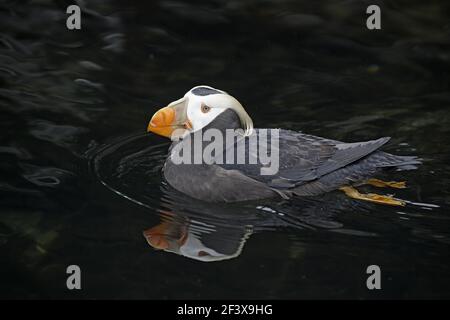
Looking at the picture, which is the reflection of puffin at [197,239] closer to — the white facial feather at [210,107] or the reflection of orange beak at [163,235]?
the reflection of orange beak at [163,235]

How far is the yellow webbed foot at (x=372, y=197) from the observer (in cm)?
526

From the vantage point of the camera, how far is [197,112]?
213 inches

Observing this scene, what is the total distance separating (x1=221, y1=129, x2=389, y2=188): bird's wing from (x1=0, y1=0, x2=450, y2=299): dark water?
0.17 m

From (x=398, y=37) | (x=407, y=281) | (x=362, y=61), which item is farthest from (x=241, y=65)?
(x=407, y=281)

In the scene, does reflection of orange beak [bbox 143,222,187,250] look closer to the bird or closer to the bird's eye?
the bird

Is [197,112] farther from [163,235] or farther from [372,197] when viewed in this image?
[372,197]

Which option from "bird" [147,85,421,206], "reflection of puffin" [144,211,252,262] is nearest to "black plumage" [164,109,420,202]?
"bird" [147,85,421,206]

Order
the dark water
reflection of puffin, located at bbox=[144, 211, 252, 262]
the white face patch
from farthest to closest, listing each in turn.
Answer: the white face patch < reflection of puffin, located at bbox=[144, 211, 252, 262] < the dark water

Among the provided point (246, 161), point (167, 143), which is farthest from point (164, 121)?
point (167, 143)

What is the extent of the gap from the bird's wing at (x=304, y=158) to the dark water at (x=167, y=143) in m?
0.17

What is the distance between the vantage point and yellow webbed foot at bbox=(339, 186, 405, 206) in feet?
17.3

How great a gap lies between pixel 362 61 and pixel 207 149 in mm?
2630

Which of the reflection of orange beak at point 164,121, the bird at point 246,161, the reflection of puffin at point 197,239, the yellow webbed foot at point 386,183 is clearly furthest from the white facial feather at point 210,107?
the yellow webbed foot at point 386,183

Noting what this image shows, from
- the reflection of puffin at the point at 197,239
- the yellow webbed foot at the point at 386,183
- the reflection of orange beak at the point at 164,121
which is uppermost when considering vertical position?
the reflection of orange beak at the point at 164,121
